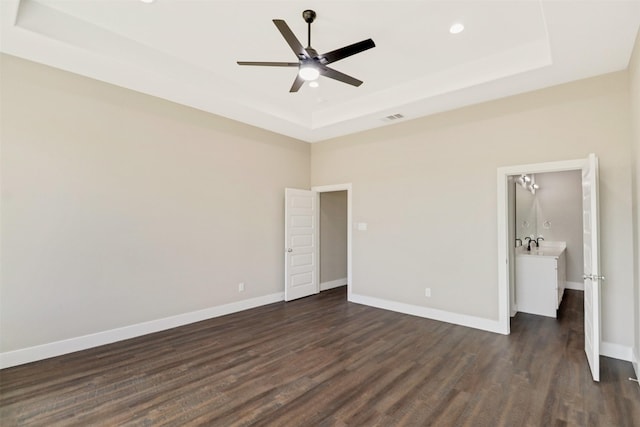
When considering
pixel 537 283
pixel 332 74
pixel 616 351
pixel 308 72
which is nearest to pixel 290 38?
pixel 308 72

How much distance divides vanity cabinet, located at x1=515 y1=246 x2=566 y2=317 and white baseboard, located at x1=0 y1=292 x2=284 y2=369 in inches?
179

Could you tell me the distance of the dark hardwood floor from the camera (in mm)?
2430

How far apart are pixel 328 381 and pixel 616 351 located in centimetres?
325

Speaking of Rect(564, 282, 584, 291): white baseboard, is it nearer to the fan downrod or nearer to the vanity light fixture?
the vanity light fixture

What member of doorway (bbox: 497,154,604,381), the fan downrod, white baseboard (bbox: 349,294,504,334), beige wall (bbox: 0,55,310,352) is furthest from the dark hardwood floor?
the fan downrod

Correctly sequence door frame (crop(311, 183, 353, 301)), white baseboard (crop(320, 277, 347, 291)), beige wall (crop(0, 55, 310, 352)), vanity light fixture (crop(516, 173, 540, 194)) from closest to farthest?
beige wall (crop(0, 55, 310, 352)) < door frame (crop(311, 183, 353, 301)) < vanity light fixture (crop(516, 173, 540, 194)) < white baseboard (crop(320, 277, 347, 291))

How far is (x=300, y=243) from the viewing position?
612 cm

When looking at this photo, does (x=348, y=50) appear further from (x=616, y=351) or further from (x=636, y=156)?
(x=616, y=351)

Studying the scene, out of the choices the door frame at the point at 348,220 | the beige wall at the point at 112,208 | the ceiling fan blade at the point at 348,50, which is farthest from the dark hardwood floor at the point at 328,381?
the ceiling fan blade at the point at 348,50

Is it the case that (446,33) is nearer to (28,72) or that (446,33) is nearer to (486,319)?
(486,319)

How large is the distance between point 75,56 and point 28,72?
0.59 m

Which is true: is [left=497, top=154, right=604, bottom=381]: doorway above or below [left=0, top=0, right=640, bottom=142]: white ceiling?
below

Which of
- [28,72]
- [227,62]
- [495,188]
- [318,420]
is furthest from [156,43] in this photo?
[495,188]

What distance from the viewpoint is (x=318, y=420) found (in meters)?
2.38
